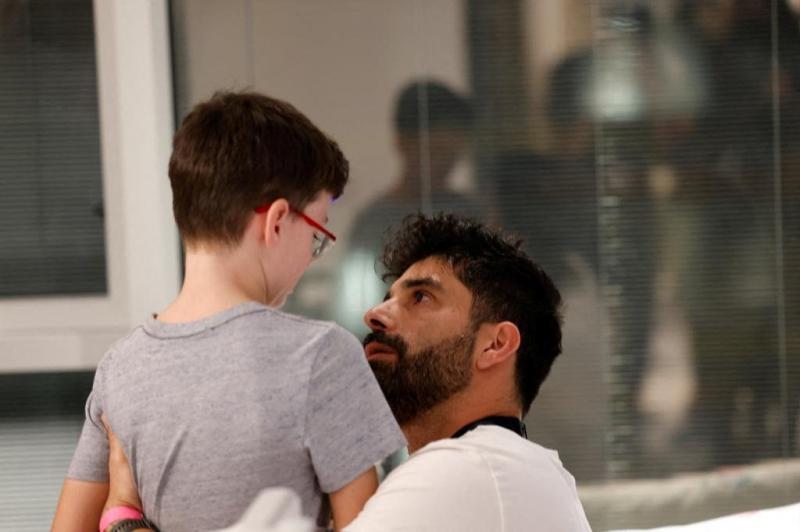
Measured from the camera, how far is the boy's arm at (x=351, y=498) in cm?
118

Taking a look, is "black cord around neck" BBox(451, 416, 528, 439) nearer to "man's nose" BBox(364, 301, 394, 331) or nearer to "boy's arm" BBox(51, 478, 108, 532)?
"man's nose" BBox(364, 301, 394, 331)

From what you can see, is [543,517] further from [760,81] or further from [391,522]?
[760,81]

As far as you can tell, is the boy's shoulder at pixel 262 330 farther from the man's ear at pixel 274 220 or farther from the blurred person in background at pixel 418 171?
the blurred person in background at pixel 418 171

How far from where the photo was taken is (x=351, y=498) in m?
1.19

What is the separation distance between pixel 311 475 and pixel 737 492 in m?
2.33

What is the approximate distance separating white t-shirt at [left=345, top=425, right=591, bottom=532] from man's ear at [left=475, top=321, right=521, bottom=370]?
0.19 m

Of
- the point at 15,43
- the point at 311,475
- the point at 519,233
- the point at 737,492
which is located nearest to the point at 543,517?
the point at 311,475

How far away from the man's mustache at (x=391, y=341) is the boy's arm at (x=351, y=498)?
0.44 m

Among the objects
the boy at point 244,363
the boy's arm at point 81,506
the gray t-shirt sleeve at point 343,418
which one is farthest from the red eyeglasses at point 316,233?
the boy's arm at point 81,506

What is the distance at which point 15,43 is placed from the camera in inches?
124

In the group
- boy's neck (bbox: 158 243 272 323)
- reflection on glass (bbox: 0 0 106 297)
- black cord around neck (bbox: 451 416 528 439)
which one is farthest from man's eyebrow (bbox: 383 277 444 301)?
reflection on glass (bbox: 0 0 106 297)

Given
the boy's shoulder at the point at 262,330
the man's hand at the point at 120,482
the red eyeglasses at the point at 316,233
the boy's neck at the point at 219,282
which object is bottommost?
the man's hand at the point at 120,482

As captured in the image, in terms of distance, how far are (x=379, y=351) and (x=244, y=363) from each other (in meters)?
0.52

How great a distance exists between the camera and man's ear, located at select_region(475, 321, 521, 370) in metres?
1.65
